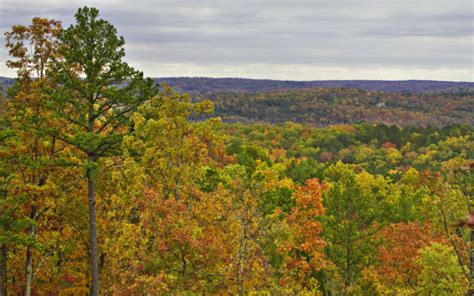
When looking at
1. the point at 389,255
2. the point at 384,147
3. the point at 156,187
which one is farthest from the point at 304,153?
the point at 156,187

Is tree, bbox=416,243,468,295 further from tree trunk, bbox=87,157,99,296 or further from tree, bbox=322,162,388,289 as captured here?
tree trunk, bbox=87,157,99,296

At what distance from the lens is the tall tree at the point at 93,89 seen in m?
23.9

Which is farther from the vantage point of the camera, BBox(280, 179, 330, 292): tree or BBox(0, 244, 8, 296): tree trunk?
BBox(280, 179, 330, 292): tree

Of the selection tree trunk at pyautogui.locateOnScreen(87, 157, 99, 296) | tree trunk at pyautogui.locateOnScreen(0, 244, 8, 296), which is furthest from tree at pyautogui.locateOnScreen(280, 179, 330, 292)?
tree trunk at pyautogui.locateOnScreen(0, 244, 8, 296)

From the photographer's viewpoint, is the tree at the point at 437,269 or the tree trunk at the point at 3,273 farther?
the tree at the point at 437,269

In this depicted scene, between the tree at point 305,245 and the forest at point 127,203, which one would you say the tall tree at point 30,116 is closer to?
the forest at point 127,203

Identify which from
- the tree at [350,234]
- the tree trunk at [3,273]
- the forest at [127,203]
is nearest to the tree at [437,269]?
the forest at [127,203]

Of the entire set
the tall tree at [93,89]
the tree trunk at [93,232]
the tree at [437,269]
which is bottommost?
the tree at [437,269]

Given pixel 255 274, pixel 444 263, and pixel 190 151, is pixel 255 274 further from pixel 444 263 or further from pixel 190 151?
pixel 444 263

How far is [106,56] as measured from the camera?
24.5 metres

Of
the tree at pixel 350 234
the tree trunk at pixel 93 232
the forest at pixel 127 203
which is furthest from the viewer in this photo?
the tree at pixel 350 234

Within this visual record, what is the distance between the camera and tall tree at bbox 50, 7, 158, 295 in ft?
78.3

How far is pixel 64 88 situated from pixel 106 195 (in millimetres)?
5667

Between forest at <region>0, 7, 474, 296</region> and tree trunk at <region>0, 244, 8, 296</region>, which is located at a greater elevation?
forest at <region>0, 7, 474, 296</region>
